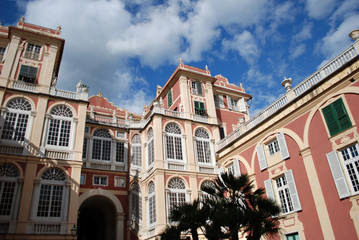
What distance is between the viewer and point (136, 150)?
2769 centimetres

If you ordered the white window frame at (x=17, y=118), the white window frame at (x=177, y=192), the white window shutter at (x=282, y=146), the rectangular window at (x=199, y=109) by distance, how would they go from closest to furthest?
the white window shutter at (x=282, y=146) < the white window frame at (x=17, y=118) < the white window frame at (x=177, y=192) < the rectangular window at (x=199, y=109)

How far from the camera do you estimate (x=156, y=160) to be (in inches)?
928

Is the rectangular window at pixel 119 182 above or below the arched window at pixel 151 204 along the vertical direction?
above

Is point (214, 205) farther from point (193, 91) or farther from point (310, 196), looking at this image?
point (193, 91)

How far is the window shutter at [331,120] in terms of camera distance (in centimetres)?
1391

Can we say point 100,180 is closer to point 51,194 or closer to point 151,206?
point 151,206

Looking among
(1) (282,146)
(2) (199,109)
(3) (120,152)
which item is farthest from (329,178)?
(3) (120,152)

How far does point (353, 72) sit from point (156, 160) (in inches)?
601

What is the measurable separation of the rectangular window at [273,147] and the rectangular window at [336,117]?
3.71 metres

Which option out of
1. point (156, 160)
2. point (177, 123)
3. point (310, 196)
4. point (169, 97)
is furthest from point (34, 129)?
point (310, 196)

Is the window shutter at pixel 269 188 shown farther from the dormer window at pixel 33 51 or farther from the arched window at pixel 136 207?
the dormer window at pixel 33 51

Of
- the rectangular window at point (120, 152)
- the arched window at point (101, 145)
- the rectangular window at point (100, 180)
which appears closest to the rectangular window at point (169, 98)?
the rectangular window at point (120, 152)

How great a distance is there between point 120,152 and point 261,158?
14326mm

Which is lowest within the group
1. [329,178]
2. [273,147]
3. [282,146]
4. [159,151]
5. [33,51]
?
[329,178]
